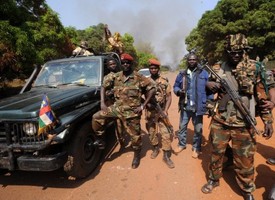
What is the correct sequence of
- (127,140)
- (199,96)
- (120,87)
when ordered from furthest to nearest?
(127,140) → (199,96) → (120,87)

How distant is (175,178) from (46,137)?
6.54 feet

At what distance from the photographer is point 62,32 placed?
14484 millimetres

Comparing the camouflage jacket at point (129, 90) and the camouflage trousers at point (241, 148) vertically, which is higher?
the camouflage jacket at point (129, 90)

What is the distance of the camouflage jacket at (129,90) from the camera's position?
13.3 feet

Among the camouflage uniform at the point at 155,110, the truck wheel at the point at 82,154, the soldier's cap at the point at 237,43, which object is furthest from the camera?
the camouflage uniform at the point at 155,110

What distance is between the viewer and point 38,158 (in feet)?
10.7

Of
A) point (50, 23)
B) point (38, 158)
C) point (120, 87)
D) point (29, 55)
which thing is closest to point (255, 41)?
point (50, 23)

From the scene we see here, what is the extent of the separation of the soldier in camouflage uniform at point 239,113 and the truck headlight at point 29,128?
2316mm

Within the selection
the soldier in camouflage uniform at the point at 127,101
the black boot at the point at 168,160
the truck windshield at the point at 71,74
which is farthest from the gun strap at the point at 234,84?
the truck windshield at the point at 71,74

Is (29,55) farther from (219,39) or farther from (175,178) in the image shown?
(219,39)

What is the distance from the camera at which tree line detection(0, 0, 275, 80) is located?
28.4 feet

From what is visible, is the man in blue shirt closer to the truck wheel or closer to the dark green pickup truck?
the dark green pickup truck

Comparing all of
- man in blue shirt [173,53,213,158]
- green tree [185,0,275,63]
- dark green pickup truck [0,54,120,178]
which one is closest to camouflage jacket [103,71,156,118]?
dark green pickup truck [0,54,120,178]

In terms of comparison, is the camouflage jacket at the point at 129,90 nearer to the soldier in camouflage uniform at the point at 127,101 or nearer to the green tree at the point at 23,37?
the soldier in camouflage uniform at the point at 127,101
